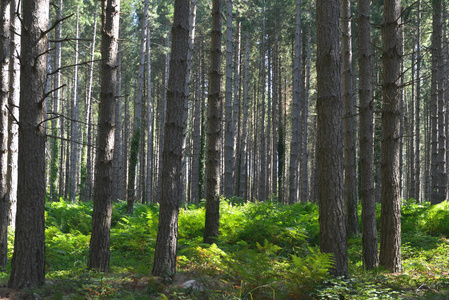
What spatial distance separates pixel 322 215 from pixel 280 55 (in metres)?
24.5

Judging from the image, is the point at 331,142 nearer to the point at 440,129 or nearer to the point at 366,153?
the point at 366,153

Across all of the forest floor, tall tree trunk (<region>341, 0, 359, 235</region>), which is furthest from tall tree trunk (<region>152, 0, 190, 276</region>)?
tall tree trunk (<region>341, 0, 359, 235</region>)

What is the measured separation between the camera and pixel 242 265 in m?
5.79

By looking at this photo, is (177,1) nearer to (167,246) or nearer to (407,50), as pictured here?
(167,246)

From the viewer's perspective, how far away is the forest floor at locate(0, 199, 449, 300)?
16.3 ft

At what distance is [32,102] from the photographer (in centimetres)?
512

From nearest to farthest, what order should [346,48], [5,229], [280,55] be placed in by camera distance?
1. [5,229]
2. [346,48]
3. [280,55]

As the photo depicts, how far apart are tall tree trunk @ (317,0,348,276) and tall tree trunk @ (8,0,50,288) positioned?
13.1 feet

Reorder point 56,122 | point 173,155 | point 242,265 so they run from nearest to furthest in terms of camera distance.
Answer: point 242,265
point 173,155
point 56,122

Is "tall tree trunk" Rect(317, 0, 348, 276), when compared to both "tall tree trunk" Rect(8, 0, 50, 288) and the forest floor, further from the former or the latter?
"tall tree trunk" Rect(8, 0, 50, 288)

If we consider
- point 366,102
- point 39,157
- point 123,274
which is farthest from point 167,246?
point 366,102

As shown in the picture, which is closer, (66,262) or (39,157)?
(39,157)

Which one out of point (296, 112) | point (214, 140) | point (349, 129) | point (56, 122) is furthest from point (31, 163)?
point (56, 122)

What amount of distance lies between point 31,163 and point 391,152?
5.80 meters
